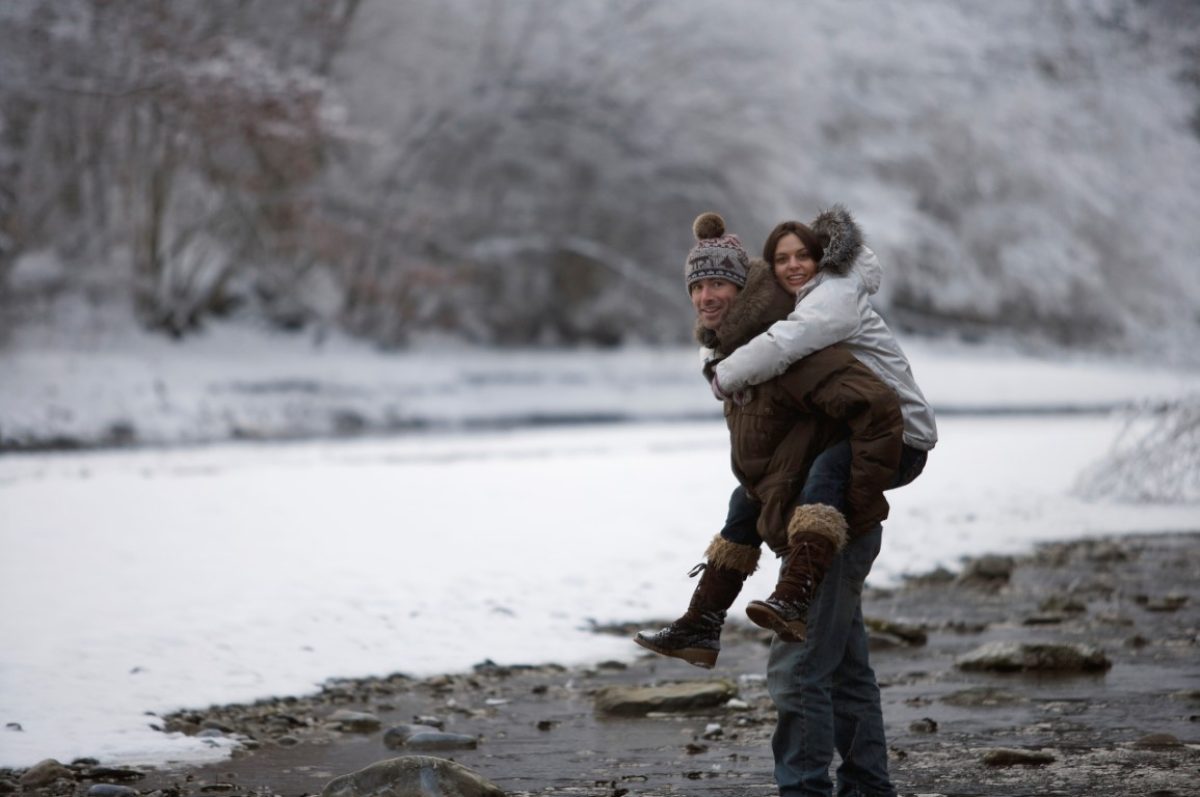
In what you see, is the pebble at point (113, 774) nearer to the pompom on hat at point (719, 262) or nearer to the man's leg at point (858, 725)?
the man's leg at point (858, 725)

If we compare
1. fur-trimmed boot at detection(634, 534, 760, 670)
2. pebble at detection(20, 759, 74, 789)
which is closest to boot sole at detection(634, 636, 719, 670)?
fur-trimmed boot at detection(634, 534, 760, 670)

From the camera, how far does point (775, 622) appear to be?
4195mm

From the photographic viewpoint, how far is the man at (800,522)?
14.2 ft

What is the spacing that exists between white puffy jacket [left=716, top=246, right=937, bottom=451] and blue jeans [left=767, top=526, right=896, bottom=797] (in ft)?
1.30

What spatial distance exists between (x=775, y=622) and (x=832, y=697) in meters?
0.62

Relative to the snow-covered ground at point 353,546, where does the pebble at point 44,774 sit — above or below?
below

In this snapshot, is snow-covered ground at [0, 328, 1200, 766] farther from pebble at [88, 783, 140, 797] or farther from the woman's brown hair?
the woman's brown hair

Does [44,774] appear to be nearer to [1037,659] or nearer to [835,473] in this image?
[835,473]

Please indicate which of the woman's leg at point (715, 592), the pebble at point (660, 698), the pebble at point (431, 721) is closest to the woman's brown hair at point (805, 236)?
the woman's leg at point (715, 592)

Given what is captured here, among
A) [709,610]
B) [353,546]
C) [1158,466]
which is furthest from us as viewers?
[1158,466]

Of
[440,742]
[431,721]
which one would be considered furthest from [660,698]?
[440,742]

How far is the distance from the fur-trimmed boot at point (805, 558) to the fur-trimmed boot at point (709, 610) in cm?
41

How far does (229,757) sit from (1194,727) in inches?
137

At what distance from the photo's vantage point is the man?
4336 mm
